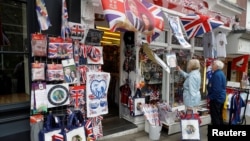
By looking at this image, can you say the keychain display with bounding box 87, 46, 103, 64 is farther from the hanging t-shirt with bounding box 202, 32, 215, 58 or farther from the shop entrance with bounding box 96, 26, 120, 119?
the hanging t-shirt with bounding box 202, 32, 215, 58

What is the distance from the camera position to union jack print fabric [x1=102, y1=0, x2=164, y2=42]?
2787 millimetres

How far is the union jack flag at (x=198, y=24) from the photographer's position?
4527 mm

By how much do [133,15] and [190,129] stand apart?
2500 millimetres

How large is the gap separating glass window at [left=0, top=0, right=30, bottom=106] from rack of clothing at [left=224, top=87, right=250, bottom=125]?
4507 mm

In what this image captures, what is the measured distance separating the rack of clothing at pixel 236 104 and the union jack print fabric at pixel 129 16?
9.49ft

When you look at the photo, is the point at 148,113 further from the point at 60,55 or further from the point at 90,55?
the point at 60,55

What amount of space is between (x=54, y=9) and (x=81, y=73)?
3.47ft

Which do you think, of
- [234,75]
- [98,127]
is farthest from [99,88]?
[234,75]

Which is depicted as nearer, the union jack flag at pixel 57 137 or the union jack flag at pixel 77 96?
the union jack flag at pixel 57 137

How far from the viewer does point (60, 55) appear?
3.15 metres

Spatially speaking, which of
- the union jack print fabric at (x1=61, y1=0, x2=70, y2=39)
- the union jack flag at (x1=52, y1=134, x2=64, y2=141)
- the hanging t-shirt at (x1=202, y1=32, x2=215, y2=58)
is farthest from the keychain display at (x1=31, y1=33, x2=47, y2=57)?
the hanging t-shirt at (x1=202, y1=32, x2=215, y2=58)

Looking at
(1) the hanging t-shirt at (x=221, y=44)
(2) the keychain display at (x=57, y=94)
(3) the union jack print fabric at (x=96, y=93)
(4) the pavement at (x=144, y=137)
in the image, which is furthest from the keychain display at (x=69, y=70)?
(1) the hanging t-shirt at (x=221, y=44)

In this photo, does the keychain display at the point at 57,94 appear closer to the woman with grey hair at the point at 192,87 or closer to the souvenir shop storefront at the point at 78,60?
the souvenir shop storefront at the point at 78,60

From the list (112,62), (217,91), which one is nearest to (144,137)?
(217,91)
